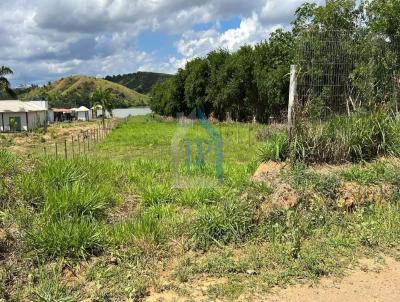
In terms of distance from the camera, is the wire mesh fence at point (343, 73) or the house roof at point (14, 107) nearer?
the wire mesh fence at point (343, 73)

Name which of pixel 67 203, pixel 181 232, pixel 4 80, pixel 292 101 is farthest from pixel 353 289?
pixel 4 80

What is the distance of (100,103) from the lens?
2282 inches

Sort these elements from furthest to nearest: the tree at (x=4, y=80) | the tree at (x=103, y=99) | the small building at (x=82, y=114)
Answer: the small building at (x=82, y=114), the tree at (x=103, y=99), the tree at (x=4, y=80)

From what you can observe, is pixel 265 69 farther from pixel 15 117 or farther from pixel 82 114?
pixel 82 114

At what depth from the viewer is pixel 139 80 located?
587 feet

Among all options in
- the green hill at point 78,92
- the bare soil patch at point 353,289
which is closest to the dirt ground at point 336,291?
the bare soil patch at point 353,289

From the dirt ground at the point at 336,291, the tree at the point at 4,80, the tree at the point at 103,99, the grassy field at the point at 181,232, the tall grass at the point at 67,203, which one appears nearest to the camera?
the dirt ground at the point at 336,291

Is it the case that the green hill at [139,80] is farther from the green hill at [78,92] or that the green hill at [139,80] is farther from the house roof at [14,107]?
the house roof at [14,107]

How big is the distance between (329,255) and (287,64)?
2420cm

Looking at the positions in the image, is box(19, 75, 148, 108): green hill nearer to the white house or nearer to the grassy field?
the white house

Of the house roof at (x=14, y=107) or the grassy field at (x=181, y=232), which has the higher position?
the house roof at (x=14, y=107)

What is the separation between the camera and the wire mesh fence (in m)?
8.58

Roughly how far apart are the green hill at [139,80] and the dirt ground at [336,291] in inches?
6347

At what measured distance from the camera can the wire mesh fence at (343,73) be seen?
8.58m
